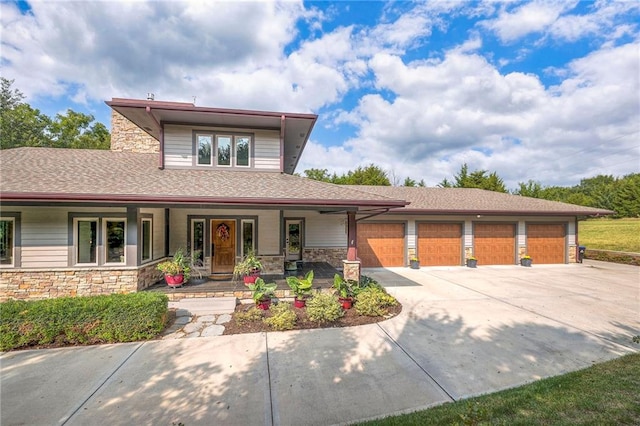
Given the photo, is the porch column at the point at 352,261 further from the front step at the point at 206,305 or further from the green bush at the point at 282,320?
the front step at the point at 206,305

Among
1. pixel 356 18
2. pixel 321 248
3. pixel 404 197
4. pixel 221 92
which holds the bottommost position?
pixel 321 248

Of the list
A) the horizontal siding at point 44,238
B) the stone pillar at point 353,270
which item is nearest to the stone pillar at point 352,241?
the stone pillar at point 353,270

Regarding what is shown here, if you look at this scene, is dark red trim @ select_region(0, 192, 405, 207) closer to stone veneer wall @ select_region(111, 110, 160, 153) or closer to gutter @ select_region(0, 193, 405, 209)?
gutter @ select_region(0, 193, 405, 209)

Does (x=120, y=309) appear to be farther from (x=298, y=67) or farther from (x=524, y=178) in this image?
(x=524, y=178)

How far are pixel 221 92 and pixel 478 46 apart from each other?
12.6 metres

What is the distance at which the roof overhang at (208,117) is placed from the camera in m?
8.15

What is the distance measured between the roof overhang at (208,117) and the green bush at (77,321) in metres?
5.64

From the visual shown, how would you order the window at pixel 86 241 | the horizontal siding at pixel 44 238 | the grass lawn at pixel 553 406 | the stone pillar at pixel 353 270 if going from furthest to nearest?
the stone pillar at pixel 353 270
the window at pixel 86 241
the horizontal siding at pixel 44 238
the grass lawn at pixel 553 406

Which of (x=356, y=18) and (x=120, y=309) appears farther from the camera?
(x=356, y=18)

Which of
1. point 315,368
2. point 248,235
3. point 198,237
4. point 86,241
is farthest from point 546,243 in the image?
point 86,241

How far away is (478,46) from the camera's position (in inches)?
457

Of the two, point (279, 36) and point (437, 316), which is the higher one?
point (279, 36)

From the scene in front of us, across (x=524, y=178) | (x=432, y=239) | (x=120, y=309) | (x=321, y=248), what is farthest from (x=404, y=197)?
(x=524, y=178)

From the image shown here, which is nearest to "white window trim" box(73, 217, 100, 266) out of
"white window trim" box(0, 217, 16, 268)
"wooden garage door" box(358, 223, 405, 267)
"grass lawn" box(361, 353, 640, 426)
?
"white window trim" box(0, 217, 16, 268)
